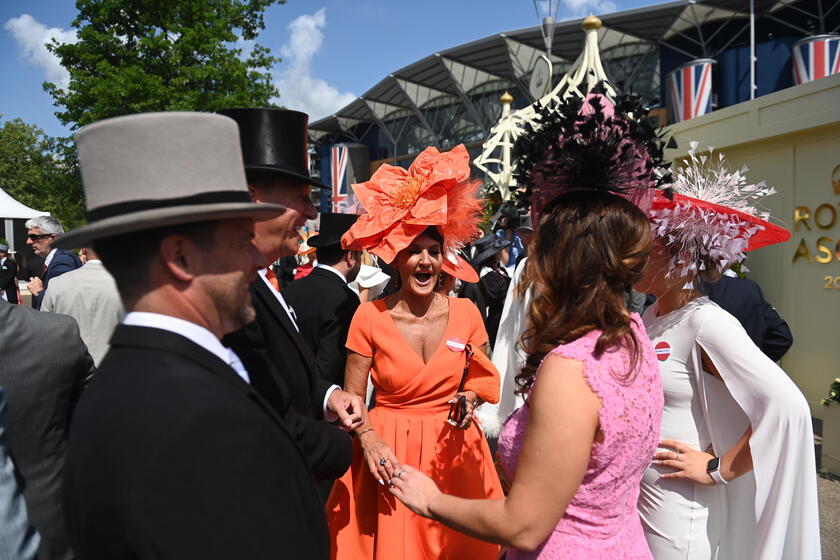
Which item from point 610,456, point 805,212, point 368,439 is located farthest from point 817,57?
point 610,456

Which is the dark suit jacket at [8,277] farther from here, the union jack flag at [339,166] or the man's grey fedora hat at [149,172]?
the union jack flag at [339,166]

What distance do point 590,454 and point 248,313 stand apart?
92 centimetres

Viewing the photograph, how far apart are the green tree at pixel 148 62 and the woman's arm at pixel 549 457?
14.6 m

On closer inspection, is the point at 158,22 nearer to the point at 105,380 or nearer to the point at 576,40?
the point at 105,380

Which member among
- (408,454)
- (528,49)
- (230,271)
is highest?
(528,49)

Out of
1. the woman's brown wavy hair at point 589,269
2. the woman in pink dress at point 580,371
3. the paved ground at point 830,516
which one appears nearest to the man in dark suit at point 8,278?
the woman in pink dress at point 580,371

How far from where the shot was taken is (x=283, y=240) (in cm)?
215

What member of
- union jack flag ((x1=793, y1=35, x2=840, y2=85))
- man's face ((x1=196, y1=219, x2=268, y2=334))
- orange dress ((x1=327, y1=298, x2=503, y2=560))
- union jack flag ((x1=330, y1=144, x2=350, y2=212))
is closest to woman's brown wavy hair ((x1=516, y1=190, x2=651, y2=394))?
man's face ((x1=196, y1=219, x2=268, y2=334))

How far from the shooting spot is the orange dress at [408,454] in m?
2.47

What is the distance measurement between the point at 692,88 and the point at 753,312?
1856 cm

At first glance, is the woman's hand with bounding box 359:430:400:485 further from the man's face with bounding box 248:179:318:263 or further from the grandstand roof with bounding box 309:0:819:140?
the grandstand roof with bounding box 309:0:819:140

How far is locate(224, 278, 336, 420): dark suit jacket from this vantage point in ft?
5.45

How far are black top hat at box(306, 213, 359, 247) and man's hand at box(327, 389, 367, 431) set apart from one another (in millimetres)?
2077

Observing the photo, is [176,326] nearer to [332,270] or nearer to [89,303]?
[332,270]
